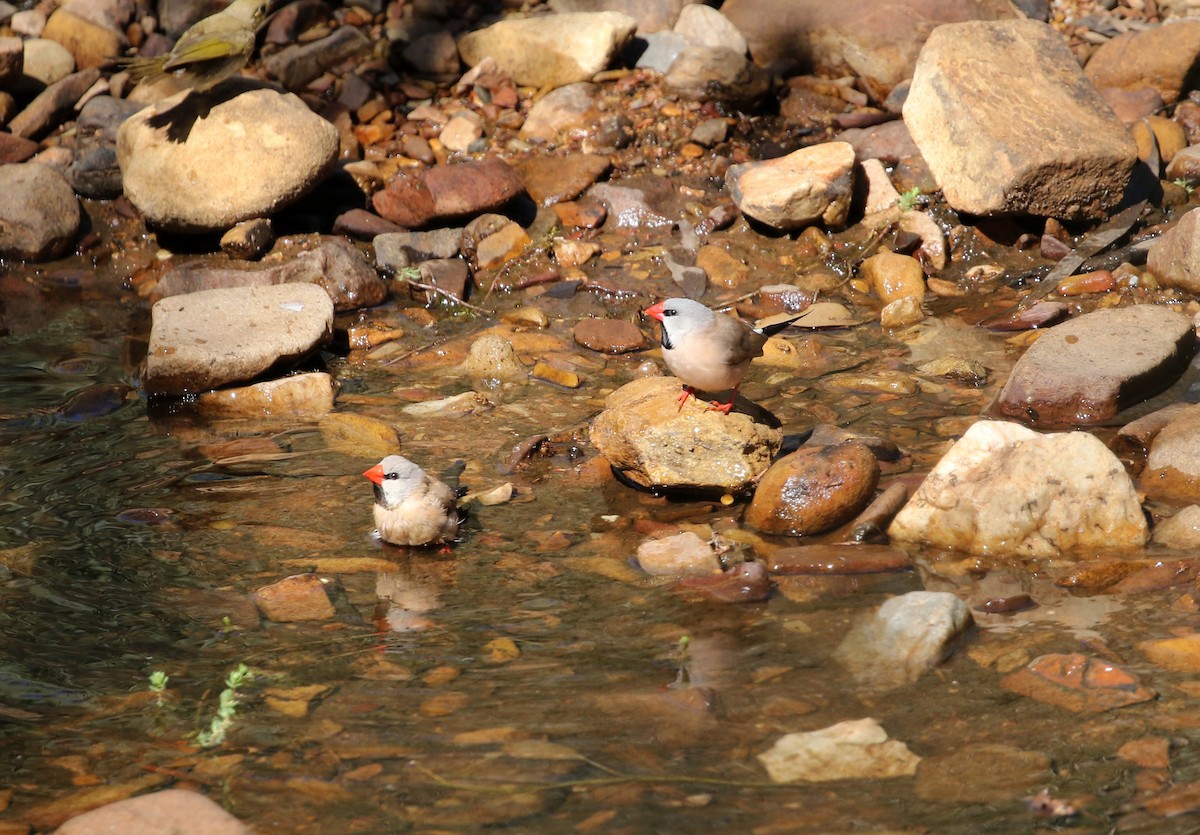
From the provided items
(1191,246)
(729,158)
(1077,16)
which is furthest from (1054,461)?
(1077,16)

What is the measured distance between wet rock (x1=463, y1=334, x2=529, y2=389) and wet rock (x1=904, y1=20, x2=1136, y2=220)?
11.1ft

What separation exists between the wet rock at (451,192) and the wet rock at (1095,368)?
4197 mm

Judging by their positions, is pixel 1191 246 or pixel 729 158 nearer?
pixel 1191 246

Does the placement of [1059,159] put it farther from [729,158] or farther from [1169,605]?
[1169,605]

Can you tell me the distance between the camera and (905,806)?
12.0 feet

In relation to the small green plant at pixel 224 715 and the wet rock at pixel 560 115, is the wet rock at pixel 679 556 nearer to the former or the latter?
the small green plant at pixel 224 715

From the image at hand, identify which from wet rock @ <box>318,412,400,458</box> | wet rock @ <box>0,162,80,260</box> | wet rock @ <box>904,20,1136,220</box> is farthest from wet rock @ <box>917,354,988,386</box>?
wet rock @ <box>0,162,80,260</box>

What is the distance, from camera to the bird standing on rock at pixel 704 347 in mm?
5828

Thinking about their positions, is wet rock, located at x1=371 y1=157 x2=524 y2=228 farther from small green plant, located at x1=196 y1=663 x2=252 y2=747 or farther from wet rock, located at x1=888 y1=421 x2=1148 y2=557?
small green plant, located at x1=196 y1=663 x2=252 y2=747

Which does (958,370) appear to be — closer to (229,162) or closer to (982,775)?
(982,775)

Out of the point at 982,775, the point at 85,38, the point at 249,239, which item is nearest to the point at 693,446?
the point at 982,775

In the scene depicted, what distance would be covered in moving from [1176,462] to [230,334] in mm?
5455

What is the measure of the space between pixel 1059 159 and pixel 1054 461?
356cm

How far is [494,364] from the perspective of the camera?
7746 millimetres
